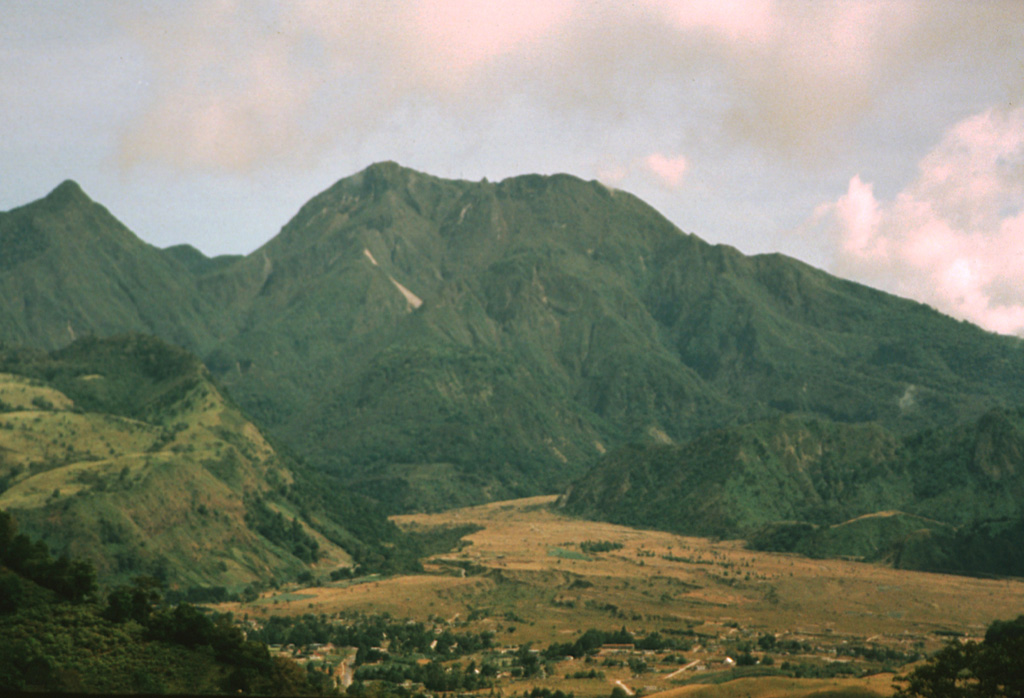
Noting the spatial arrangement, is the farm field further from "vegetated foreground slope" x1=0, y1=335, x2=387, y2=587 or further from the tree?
"vegetated foreground slope" x1=0, y1=335, x2=387, y2=587

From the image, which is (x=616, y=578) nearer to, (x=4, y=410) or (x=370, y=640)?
(x=370, y=640)

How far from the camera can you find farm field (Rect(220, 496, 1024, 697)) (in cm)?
9938

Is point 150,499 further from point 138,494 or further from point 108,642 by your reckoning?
point 108,642

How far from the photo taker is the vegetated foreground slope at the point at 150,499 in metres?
143

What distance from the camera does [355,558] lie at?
184m

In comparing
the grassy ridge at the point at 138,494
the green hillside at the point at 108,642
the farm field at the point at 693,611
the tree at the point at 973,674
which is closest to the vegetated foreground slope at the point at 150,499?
the grassy ridge at the point at 138,494

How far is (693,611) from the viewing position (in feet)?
483

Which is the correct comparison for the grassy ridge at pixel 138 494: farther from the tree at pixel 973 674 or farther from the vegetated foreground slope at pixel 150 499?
the tree at pixel 973 674

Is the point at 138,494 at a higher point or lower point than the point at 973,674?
higher

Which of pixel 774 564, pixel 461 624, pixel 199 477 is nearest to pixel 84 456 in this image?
pixel 199 477

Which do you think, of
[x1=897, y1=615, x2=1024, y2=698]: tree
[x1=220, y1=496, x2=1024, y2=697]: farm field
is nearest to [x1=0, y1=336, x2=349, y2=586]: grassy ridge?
[x1=220, y1=496, x2=1024, y2=697]: farm field

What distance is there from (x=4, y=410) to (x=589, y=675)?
122732 millimetres

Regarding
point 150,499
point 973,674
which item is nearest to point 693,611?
point 150,499

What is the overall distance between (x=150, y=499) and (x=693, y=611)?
72856 mm
